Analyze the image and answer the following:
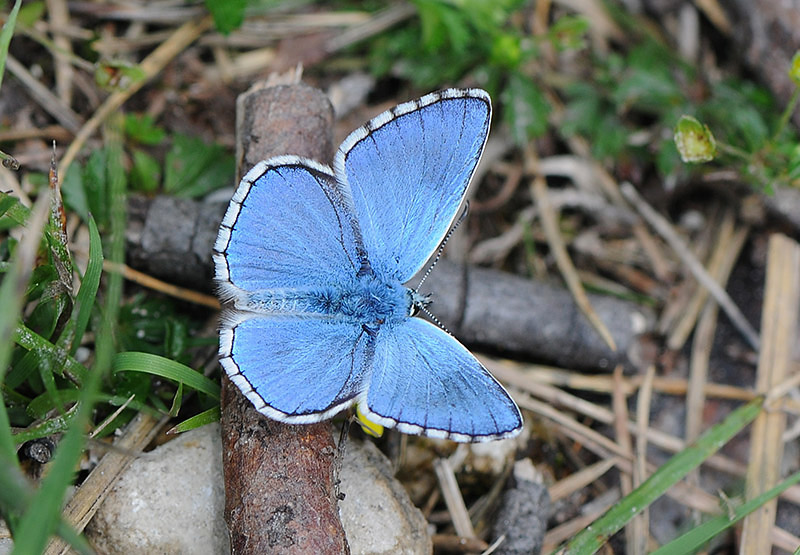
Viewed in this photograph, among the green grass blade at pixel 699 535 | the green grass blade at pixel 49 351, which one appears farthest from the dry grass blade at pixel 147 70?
the green grass blade at pixel 699 535

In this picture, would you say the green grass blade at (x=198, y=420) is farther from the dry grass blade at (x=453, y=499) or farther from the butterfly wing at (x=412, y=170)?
the dry grass blade at (x=453, y=499)

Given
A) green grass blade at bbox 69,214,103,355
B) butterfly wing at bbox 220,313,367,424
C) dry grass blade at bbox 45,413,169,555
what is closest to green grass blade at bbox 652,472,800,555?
butterfly wing at bbox 220,313,367,424

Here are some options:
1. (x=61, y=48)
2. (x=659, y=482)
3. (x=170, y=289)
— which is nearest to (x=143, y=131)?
(x=61, y=48)

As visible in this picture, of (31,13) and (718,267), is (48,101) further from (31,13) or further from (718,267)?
(718,267)

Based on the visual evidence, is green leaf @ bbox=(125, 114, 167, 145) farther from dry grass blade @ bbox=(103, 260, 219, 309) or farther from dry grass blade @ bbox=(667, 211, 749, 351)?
dry grass blade @ bbox=(667, 211, 749, 351)

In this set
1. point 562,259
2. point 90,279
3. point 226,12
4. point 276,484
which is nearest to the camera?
point 276,484

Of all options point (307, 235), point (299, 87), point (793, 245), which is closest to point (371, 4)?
point (299, 87)

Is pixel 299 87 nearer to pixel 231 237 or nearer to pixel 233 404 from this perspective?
pixel 231 237
